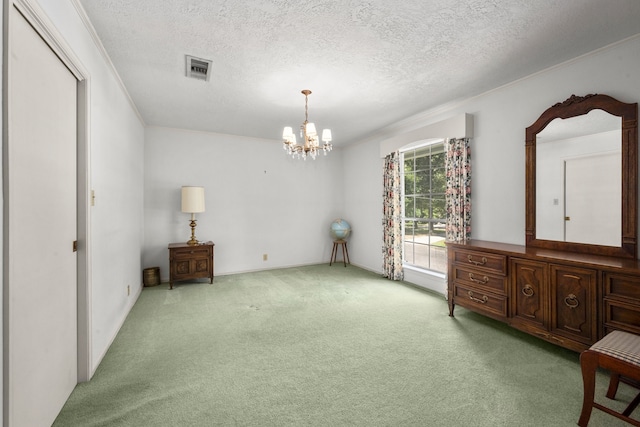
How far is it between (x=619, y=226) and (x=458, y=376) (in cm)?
184

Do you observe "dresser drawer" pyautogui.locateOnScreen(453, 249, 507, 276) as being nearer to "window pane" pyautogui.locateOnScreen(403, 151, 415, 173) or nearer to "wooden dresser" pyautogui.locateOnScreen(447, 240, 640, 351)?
"wooden dresser" pyautogui.locateOnScreen(447, 240, 640, 351)

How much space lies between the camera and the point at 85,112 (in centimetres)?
214

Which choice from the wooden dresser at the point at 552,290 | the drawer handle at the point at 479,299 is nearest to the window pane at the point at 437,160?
the wooden dresser at the point at 552,290

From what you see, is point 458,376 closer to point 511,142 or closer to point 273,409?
point 273,409

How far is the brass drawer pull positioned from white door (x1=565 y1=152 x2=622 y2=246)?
65 cm

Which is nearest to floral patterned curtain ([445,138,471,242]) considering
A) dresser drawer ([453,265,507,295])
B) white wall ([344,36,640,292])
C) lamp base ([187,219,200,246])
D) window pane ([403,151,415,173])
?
white wall ([344,36,640,292])

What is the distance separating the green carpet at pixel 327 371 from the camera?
1.77m

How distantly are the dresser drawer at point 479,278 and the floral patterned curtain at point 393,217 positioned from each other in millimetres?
1644

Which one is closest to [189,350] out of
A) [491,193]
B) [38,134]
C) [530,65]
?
[38,134]

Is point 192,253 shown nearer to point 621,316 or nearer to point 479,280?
point 479,280

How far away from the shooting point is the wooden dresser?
2039 millimetres

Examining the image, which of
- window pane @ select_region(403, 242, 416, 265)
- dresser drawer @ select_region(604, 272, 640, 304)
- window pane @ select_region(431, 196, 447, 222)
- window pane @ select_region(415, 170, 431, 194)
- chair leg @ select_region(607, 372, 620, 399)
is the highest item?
window pane @ select_region(415, 170, 431, 194)

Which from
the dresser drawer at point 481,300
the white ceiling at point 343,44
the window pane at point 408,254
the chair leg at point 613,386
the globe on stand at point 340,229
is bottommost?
the chair leg at point 613,386

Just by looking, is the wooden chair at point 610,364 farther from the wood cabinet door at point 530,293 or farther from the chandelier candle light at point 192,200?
the chandelier candle light at point 192,200
